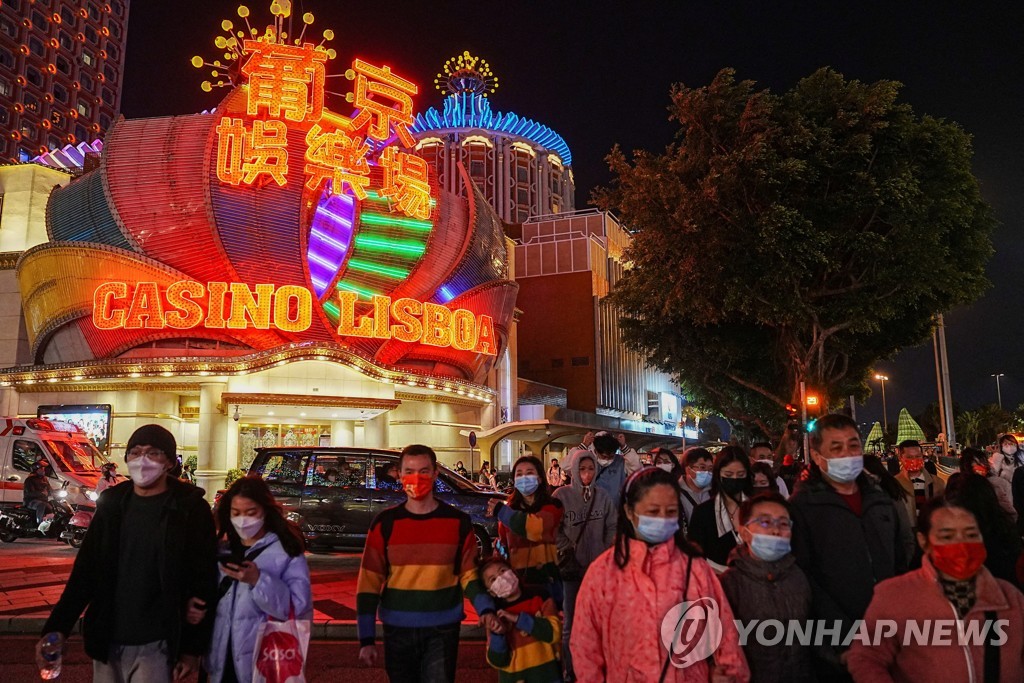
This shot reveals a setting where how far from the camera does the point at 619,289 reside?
79.7 ft

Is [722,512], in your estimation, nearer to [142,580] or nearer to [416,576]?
[416,576]

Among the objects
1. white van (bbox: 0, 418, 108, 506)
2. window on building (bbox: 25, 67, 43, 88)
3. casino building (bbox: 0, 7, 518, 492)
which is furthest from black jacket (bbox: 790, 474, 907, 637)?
window on building (bbox: 25, 67, 43, 88)

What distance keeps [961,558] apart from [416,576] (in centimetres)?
262

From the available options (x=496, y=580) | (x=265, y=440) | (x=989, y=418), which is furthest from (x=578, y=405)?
(x=496, y=580)

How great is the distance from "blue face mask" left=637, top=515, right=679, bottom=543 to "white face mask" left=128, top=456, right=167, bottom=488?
2494 mm

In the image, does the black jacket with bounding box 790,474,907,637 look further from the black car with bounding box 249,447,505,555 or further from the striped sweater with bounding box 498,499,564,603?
the black car with bounding box 249,447,505,555

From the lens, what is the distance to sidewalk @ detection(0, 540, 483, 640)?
8625 mm

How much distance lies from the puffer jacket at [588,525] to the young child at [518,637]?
7.27 ft

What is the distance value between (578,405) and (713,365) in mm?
30039

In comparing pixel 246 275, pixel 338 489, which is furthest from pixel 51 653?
pixel 246 275

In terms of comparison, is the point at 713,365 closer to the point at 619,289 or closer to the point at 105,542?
the point at 619,289

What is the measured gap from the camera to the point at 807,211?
19.9m

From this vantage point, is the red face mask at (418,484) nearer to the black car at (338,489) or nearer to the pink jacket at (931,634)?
the pink jacket at (931,634)

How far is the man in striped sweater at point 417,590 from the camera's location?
4.30m
